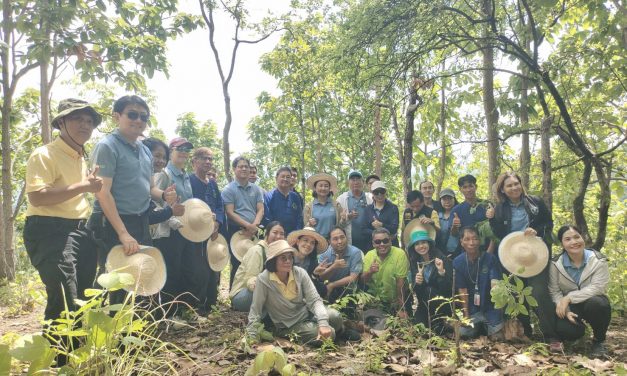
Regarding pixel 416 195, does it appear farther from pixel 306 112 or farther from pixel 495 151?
pixel 306 112

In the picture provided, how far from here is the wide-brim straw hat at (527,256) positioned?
445 cm

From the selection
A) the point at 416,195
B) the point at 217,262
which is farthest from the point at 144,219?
the point at 416,195

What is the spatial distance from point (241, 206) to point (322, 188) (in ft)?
3.83

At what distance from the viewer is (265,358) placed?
256 cm

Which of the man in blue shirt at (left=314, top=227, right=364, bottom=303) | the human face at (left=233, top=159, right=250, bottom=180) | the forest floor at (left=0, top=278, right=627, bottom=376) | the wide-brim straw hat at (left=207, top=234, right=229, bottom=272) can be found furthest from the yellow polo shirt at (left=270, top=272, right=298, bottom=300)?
the human face at (left=233, top=159, right=250, bottom=180)

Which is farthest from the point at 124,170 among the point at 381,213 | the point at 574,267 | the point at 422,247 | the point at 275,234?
the point at 574,267

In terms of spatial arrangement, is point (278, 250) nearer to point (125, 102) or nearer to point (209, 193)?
point (209, 193)

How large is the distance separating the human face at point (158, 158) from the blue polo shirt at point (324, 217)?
2.20 meters

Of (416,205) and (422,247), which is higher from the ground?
(416,205)

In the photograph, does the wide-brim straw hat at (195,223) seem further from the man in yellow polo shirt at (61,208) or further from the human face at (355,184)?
the human face at (355,184)

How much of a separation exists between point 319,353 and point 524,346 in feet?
6.87

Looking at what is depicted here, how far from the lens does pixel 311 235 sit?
5.19 meters

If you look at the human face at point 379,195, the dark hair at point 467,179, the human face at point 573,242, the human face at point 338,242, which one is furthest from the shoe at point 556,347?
the human face at point 379,195

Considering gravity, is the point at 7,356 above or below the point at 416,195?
below
